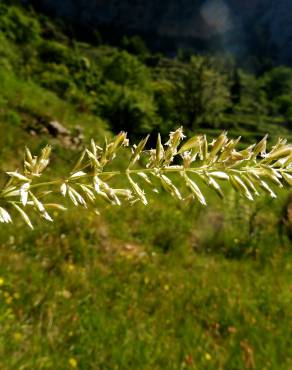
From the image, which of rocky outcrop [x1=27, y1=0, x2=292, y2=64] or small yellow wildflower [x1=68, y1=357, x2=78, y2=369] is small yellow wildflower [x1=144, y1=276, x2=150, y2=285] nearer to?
small yellow wildflower [x1=68, y1=357, x2=78, y2=369]

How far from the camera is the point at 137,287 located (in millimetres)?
6379

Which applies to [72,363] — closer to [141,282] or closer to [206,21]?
[141,282]

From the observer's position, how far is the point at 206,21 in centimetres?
16412

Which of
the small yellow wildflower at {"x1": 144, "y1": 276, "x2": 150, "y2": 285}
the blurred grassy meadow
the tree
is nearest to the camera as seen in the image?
the blurred grassy meadow

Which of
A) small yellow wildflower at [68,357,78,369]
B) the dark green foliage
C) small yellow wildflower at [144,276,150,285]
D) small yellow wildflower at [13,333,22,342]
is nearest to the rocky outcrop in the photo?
the dark green foliage

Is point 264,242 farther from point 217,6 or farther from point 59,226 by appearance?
point 217,6

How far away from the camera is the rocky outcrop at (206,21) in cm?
15475

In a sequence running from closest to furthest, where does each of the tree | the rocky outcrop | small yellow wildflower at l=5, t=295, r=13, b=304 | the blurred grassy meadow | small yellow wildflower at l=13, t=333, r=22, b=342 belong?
1. small yellow wildflower at l=13, t=333, r=22, b=342
2. the blurred grassy meadow
3. small yellow wildflower at l=5, t=295, r=13, b=304
4. the tree
5. the rocky outcrop

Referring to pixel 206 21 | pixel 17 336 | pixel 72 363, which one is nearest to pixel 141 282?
pixel 72 363

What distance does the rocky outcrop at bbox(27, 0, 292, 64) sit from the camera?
154750 millimetres

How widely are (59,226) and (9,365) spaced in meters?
3.86

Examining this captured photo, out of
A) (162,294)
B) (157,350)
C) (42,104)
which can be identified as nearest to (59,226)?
(162,294)

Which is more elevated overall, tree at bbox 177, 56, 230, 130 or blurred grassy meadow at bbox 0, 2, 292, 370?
blurred grassy meadow at bbox 0, 2, 292, 370

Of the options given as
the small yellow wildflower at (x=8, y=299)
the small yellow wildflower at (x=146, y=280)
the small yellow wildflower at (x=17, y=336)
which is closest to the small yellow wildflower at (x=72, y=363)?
the small yellow wildflower at (x=17, y=336)
